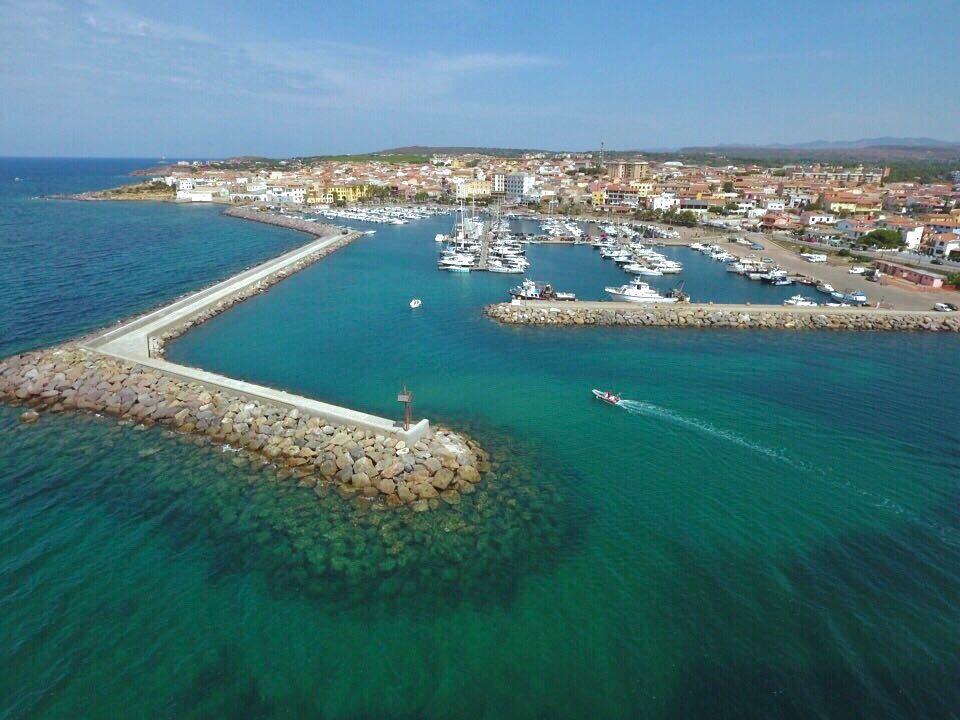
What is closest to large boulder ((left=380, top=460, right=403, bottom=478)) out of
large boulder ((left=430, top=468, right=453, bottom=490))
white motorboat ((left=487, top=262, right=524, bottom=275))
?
large boulder ((left=430, top=468, right=453, bottom=490))

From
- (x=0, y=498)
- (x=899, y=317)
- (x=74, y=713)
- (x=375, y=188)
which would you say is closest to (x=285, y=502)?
(x=74, y=713)

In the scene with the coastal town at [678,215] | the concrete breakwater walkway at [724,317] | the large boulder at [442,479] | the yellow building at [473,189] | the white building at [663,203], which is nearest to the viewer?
the large boulder at [442,479]

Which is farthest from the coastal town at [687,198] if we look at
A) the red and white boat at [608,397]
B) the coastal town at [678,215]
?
the red and white boat at [608,397]

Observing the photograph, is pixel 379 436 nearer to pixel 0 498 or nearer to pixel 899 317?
pixel 0 498

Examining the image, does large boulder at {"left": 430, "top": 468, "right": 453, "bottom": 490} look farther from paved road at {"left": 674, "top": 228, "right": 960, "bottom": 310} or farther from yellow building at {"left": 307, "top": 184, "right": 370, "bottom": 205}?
yellow building at {"left": 307, "top": 184, "right": 370, "bottom": 205}

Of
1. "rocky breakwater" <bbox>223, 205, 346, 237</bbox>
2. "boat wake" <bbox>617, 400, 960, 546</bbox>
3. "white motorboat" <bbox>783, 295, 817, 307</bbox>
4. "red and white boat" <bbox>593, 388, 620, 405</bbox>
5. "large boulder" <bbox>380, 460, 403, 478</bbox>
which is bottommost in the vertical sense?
"boat wake" <bbox>617, 400, 960, 546</bbox>

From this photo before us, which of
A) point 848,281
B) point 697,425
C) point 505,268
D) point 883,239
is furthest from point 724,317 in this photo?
point 883,239

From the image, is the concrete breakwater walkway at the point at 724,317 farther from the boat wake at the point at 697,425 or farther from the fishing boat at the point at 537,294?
the boat wake at the point at 697,425
